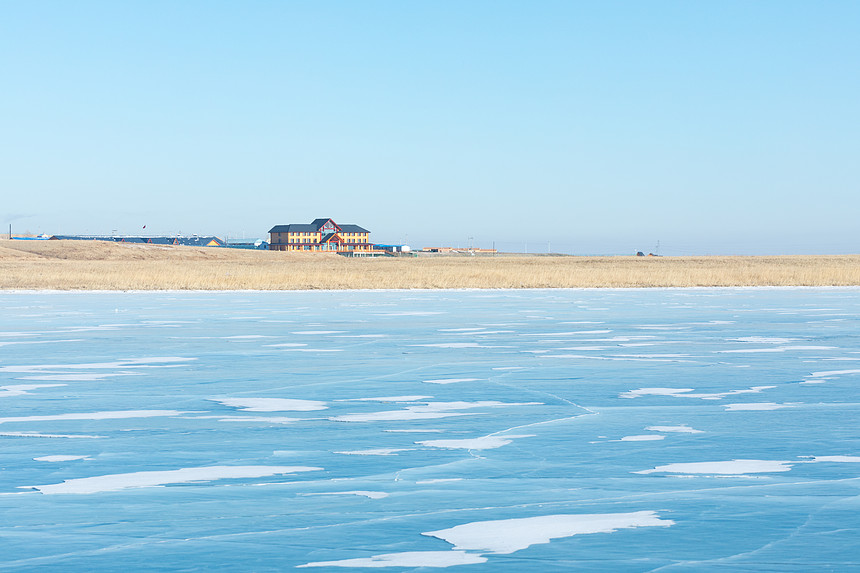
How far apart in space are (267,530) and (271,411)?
359 centimetres

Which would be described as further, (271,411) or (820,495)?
(271,411)

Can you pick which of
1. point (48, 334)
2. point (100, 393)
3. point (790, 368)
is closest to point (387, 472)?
point (100, 393)

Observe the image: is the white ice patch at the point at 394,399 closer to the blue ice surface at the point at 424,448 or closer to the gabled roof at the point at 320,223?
the blue ice surface at the point at 424,448

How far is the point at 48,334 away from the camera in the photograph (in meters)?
15.4

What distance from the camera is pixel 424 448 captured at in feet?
21.4

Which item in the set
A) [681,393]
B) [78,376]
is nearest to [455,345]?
[681,393]

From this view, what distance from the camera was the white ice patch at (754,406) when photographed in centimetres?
814

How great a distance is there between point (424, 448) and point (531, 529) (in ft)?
6.50

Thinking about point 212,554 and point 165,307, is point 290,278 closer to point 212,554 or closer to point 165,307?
point 165,307

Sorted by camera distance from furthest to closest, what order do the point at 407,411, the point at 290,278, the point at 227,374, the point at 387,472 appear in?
the point at 290,278
the point at 227,374
the point at 407,411
the point at 387,472

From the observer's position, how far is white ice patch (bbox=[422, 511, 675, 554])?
441 centimetres

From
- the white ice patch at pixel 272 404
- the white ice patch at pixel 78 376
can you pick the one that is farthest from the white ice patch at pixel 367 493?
the white ice patch at pixel 78 376

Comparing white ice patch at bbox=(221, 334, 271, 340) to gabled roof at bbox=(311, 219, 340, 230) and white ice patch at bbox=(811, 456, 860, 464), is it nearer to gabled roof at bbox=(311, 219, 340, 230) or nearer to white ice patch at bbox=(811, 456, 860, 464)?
white ice patch at bbox=(811, 456, 860, 464)

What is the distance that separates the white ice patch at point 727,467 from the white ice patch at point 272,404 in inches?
131
